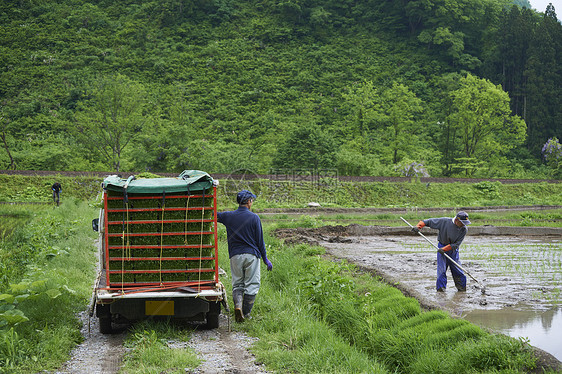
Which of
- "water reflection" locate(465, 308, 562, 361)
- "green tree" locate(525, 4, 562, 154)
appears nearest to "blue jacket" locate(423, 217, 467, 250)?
"water reflection" locate(465, 308, 562, 361)

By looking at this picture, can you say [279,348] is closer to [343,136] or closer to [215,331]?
[215,331]

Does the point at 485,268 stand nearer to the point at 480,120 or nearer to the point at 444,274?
the point at 444,274

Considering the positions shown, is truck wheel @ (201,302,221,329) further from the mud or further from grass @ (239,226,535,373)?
the mud

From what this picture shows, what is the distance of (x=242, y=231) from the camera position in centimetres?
746

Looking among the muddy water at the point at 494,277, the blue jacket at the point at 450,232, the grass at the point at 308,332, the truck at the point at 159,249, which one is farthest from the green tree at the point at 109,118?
the truck at the point at 159,249

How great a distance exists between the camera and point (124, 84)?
42.7 meters

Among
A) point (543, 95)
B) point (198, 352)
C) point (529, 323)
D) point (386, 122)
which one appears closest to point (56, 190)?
point (198, 352)

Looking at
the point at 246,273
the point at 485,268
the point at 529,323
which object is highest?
the point at 246,273

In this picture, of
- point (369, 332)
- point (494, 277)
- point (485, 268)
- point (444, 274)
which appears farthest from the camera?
point (485, 268)

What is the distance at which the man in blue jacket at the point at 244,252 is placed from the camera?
7.46m

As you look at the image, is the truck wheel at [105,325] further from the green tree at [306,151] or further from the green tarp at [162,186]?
the green tree at [306,151]

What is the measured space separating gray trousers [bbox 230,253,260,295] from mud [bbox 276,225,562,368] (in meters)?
2.79

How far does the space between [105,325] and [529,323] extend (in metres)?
6.12

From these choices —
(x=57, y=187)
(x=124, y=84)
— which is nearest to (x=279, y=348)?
(x=57, y=187)
